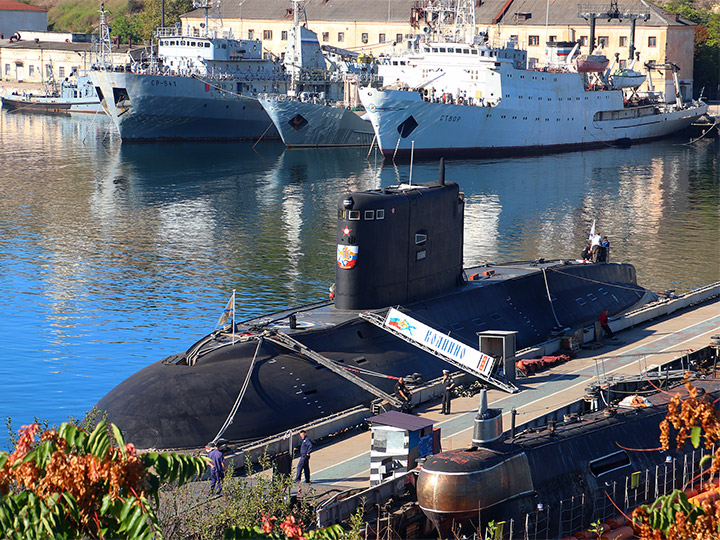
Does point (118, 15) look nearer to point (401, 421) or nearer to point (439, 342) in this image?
point (439, 342)

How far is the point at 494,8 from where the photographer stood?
381ft

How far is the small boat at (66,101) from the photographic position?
117m

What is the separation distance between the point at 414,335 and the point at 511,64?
6634cm

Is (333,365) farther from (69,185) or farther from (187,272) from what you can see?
(69,185)

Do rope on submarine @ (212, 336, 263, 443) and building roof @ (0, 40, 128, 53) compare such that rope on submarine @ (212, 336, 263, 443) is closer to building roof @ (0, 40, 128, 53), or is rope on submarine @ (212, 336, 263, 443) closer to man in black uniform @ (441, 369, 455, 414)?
man in black uniform @ (441, 369, 455, 414)

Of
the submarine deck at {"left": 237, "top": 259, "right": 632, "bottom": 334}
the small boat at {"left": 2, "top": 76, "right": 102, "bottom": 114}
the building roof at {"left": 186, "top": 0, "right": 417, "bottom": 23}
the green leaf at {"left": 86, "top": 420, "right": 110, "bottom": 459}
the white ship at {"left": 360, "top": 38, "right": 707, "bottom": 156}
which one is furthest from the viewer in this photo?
the building roof at {"left": 186, "top": 0, "right": 417, "bottom": 23}

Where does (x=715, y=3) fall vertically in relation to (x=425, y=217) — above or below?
above

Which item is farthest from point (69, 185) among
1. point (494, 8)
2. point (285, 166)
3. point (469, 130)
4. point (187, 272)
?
point (494, 8)

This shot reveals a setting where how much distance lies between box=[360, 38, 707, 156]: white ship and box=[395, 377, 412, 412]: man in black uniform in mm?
59412

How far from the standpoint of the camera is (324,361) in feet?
74.9

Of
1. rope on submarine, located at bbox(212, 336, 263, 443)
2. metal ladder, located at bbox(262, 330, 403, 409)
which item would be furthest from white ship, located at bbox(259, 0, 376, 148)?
rope on submarine, located at bbox(212, 336, 263, 443)

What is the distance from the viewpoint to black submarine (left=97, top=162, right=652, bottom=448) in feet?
67.6

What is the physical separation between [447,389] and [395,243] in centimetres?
352

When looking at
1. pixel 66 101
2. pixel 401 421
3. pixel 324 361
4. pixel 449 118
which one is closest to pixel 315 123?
pixel 449 118
